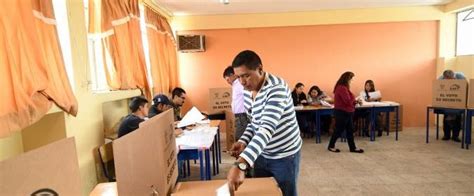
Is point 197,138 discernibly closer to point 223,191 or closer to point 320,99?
point 223,191

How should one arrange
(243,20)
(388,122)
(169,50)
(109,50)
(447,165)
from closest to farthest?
(109,50) → (447,165) → (169,50) → (388,122) → (243,20)

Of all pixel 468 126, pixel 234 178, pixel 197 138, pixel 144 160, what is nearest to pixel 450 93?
pixel 468 126

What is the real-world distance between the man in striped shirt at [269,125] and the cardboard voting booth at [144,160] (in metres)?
0.34

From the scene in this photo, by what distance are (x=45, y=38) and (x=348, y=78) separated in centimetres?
406

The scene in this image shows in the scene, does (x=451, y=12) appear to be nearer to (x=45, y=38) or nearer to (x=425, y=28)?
(x=425, y=28)

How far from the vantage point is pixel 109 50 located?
3240 mm

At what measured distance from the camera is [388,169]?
13.3ft

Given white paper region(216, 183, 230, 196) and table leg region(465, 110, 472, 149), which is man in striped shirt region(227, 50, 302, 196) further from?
table leg region(465, 110, 472, 149)

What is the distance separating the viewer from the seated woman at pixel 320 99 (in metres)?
6.40

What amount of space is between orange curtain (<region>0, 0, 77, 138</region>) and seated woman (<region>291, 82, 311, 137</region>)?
4.74 m

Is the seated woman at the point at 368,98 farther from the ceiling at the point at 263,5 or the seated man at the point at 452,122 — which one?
the ceiling at the point at 263,5

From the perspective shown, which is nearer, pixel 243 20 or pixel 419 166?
pixel 419 166

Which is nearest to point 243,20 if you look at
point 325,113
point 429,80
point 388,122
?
point 325,113

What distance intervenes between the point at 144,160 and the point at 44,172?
1.40 ft
